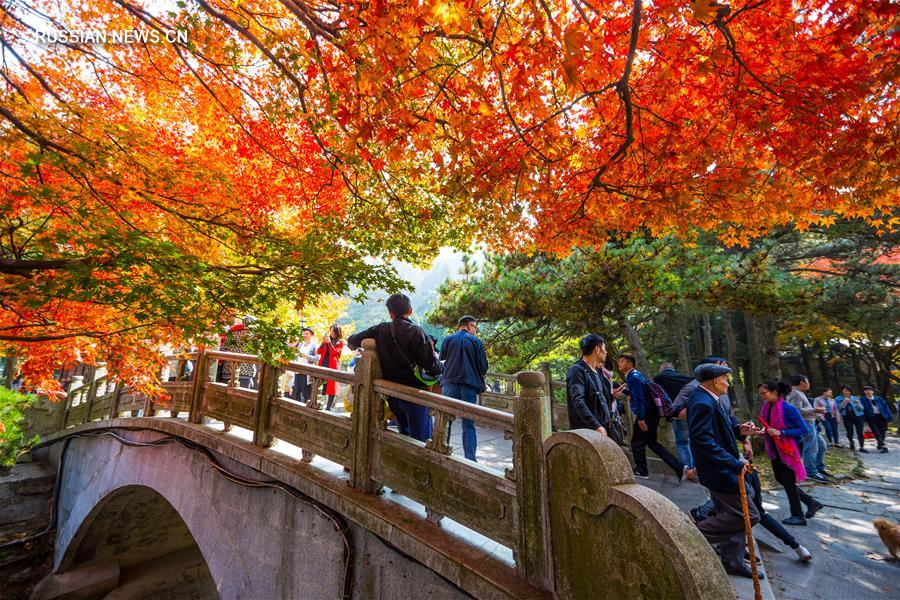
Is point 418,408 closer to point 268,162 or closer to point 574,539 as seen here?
point 574,539

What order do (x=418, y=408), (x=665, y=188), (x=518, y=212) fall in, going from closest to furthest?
(x=418, y=408) → (x=665, y=188) → (x=518, y=212)

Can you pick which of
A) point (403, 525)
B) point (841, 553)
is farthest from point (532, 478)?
point (841, 553)

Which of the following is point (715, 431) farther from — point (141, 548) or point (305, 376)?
point (141, 548)

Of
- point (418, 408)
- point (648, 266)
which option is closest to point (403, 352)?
point (418, 408)

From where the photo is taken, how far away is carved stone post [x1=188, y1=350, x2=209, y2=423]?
646 cm

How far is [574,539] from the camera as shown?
2.32 m

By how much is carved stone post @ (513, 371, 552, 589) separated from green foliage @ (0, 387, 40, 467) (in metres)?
17.0

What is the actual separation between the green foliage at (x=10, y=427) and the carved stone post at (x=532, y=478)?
17.0 meters

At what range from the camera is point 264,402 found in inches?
204

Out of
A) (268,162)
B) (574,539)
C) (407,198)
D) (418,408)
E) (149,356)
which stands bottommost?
(574,539)

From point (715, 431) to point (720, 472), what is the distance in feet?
1.25

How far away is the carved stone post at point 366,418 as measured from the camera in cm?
385

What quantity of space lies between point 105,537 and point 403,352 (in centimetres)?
1207

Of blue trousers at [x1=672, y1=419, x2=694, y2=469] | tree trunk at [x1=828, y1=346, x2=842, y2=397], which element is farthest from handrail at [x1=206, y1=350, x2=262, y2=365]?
tree trunk at [x1=828, y1=346, x2=842, y2=397]
